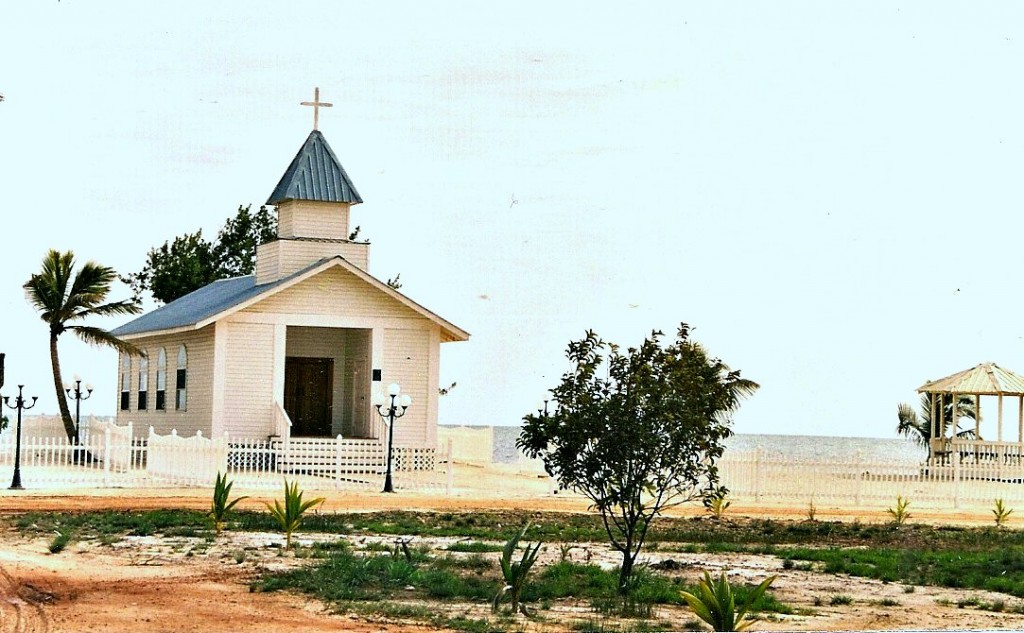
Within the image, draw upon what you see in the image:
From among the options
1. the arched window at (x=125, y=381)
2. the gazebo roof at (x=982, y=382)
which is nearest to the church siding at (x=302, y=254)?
the arched window at (x=125, y=381)

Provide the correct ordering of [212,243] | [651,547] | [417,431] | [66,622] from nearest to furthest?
[66,622] → [651,547] → [417,431] → [212,243]

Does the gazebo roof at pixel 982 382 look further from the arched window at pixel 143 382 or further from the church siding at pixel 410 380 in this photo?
the arched window at pixel 143 382

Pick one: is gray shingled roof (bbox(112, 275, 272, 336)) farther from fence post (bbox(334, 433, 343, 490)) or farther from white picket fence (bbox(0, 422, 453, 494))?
fence post (bbox(334, 433, 343, 490))

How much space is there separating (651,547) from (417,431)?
15872mm

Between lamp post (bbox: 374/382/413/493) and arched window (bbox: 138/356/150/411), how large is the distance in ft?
29.4

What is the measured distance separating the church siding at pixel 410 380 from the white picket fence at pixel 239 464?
87 centimetres

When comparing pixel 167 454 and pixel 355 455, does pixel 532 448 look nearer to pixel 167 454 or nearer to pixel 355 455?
pixel 167 454

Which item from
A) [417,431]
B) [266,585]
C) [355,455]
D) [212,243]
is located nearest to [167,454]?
[355,455]

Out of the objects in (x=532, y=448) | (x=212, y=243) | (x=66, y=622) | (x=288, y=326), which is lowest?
(x=66, y=622)

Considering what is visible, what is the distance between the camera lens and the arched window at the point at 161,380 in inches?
1549

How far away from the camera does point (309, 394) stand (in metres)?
38.8

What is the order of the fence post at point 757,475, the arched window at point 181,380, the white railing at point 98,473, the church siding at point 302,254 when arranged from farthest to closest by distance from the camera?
1. the arched window at point 181,380
2. the church siding at point 302,254
3. the fence post at point 757,475
4. the white railing at point 98,473

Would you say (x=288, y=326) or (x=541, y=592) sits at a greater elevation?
(x=288, y=326)

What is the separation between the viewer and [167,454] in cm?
3066
